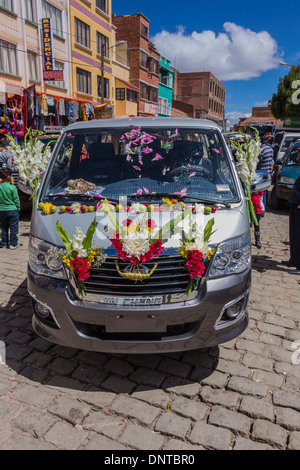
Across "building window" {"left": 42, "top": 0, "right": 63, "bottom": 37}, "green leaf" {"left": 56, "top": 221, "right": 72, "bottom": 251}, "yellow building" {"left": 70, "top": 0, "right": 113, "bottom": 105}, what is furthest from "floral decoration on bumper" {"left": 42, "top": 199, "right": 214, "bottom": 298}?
"yellow building" {"left": 70, "top": 0, "right": 113, "bottom": 105}

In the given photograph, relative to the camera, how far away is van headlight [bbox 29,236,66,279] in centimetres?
304

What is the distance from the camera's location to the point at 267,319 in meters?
4.43

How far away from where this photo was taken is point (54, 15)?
2258cm

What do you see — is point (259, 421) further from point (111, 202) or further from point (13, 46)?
point (13, 46)

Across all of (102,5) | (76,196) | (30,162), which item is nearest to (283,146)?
(30,162)

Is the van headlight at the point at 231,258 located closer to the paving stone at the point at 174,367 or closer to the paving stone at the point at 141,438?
the paving stone at the point at 174,367

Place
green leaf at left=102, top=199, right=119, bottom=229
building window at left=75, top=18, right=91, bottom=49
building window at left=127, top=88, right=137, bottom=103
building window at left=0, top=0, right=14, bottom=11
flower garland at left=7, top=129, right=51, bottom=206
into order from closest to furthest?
green leaf at left=102, top=199, right=119, bottom=229 → flower garland at left=7, top=129, right=51, bottom=206 → building window at left=0, top=0, right=14, bottom=11 → building window at left=75, top=18, right=91, bottom=49 → building window at left=127, top=88, right=137, bottom=103

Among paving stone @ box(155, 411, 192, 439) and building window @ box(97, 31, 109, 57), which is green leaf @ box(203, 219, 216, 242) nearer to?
paving stone @ box(155, 411, 192, 439)

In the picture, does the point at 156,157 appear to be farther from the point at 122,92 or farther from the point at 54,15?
the point at 122,92

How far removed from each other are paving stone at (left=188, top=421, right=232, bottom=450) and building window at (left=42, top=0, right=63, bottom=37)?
24.3 meters

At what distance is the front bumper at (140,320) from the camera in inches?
112

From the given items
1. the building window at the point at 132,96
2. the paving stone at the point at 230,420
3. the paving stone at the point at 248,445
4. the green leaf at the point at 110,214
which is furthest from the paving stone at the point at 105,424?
the building window at the point at 132,96

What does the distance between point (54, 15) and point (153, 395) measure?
2544 cm
